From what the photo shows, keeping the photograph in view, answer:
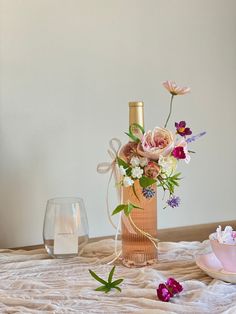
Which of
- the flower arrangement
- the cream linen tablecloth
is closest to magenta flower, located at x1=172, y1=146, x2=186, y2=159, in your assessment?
the flower arrangement

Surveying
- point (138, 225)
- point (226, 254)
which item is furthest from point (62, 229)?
point (226, 254)

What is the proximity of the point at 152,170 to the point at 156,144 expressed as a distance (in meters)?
0.06

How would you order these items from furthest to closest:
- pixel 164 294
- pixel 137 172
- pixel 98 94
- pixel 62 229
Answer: pixel 98 94
pixel 62 229
pixel 137 172
pixel 164 294

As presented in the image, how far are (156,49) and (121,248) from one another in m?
0.65

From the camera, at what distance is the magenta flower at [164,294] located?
81 cm

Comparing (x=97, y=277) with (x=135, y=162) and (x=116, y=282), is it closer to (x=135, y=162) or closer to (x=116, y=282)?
(x=116, y=282)

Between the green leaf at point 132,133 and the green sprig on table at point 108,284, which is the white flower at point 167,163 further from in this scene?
the green sprig on table at point 108,284

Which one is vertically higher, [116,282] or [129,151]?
[129,151]

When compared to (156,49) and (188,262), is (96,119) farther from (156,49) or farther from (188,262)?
(188,262)

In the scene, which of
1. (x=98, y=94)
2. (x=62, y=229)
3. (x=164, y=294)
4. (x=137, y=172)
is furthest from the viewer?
(x=98, y=94)

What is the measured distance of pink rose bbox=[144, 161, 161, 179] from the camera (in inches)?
38.4

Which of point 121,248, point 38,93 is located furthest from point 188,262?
point 38,93

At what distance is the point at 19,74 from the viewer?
1.21 m

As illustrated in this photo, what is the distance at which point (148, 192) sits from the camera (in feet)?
3.32
